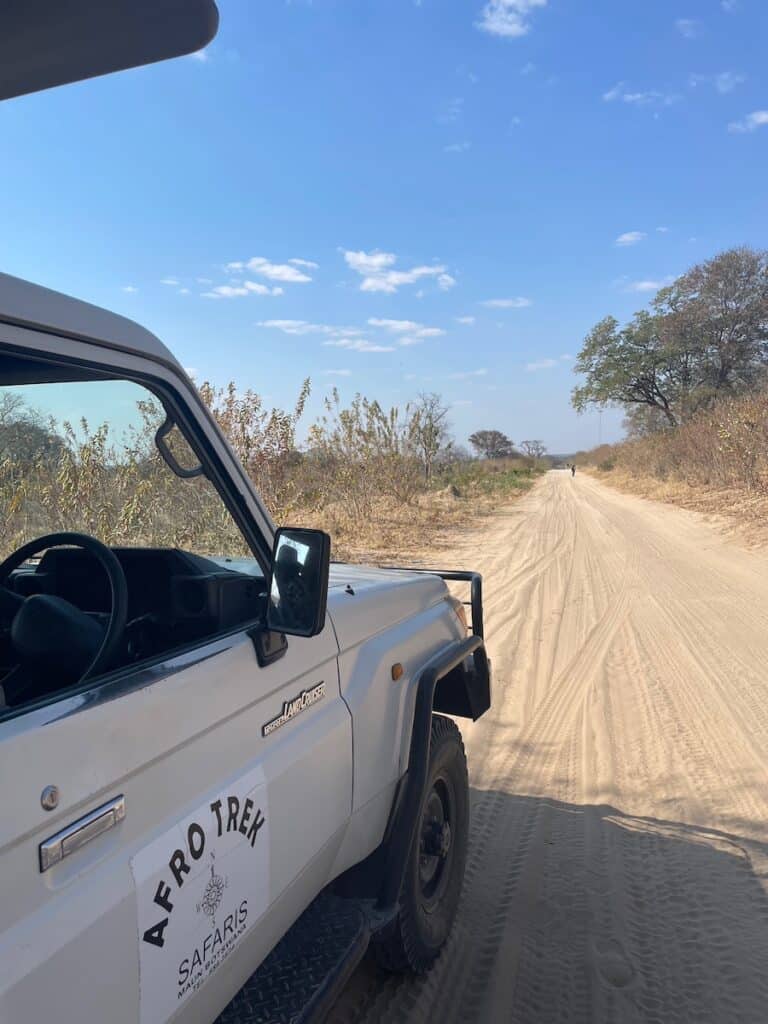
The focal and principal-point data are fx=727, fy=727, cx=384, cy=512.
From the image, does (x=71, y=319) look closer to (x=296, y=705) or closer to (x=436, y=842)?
(x=296, y=705)

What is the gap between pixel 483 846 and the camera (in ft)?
11.8

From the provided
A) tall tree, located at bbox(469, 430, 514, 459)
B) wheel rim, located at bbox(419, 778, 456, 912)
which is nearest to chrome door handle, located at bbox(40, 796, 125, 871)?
wheel rim, located at bbox(419, 778, 456, 912)

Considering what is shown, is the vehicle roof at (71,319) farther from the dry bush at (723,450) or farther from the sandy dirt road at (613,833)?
the dry bush at (723,450)

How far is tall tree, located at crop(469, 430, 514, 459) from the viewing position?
332 ft

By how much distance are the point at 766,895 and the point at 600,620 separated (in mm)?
5214

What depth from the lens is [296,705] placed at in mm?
1862

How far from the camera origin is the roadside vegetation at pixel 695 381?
71.6 feet

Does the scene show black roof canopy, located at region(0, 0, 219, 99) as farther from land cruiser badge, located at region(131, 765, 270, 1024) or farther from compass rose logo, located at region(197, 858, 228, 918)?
compass rose logo, located at region(197, 858, 228, 918)

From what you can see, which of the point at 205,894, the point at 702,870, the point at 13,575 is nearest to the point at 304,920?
the point at 205,894

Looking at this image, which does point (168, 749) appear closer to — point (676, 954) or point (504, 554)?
point (676, 954)

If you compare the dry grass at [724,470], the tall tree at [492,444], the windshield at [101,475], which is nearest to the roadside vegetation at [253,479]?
the windshield at [101,475]

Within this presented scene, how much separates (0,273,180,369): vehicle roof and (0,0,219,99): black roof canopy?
1.51 meters

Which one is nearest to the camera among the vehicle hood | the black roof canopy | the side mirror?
the side mirror

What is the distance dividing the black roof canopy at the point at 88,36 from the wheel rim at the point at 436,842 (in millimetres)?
2883
